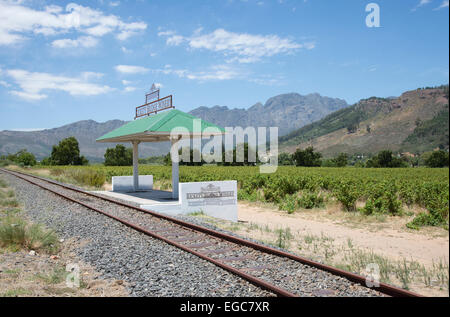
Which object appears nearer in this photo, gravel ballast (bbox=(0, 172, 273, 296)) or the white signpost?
gravel ballast (bbox=(0, 172, 273, 296))

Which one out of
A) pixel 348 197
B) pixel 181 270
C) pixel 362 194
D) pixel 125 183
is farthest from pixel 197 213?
pixel 125 183

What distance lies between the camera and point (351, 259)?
6688 millimetres

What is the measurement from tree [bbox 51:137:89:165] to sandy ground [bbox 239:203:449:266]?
83.3 m

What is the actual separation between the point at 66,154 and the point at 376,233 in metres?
89.4

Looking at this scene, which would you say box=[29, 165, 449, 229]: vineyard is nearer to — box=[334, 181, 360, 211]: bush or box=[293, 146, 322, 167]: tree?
box=[334, 181, 360, 211]: bush

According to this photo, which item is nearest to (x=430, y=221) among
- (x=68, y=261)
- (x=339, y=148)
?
(x=68, y=261)

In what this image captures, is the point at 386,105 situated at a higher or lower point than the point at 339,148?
higher

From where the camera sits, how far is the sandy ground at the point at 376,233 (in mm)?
7908

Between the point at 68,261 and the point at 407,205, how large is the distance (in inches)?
520

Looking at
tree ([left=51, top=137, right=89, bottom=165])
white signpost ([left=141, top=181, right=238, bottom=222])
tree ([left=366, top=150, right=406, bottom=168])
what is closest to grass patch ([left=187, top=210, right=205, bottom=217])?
white signpost ([left=141, top=181, right=238, bottom=222])

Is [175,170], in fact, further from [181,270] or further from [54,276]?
[54,276]

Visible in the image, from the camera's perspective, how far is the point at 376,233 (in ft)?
34.4

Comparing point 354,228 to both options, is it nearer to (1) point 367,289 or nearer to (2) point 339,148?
(1) point 367,289

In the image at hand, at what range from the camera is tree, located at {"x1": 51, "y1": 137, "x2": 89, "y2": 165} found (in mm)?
88200
